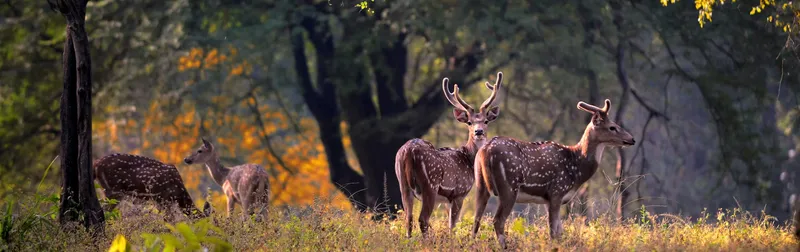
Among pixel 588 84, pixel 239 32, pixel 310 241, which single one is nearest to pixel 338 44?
pixel 239 32

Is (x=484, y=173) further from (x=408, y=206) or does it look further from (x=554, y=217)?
(x=408, y=206)

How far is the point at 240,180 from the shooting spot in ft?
57.2

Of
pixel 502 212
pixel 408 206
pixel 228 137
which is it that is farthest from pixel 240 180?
pixel 228 137

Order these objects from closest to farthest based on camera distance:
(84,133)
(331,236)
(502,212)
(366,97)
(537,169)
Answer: (331,236) < (502,212) < (84,133) < (537,169) < (366,97)

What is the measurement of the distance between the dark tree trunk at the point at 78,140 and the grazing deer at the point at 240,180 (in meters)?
4.06

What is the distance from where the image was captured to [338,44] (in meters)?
21.8

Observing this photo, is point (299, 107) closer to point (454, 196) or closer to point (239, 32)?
point (239, 32)

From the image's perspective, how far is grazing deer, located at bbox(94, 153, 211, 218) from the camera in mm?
A: 14828

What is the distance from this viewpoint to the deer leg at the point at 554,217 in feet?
37.9

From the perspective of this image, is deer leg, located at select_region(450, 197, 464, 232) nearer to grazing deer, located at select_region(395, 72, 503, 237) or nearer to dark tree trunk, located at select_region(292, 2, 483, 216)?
grazing deer, located at select_region(395, 72, 503, 237)

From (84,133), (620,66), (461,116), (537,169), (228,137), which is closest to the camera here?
(84,133)

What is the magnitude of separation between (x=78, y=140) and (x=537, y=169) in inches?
189

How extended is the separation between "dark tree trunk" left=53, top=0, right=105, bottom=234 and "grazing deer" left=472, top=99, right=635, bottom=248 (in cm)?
396

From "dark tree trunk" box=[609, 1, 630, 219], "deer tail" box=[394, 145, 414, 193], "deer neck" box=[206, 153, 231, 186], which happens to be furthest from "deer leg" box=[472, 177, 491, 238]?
"dark tree trunk" box=[609, 1, 630, 219]
